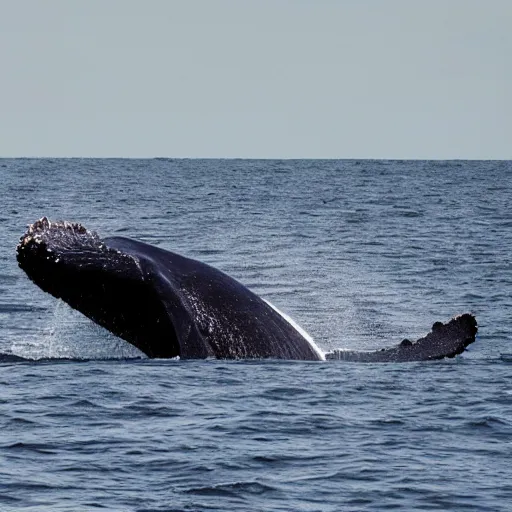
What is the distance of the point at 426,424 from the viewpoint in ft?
41.8

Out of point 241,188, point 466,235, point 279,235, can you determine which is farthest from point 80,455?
point 241,188

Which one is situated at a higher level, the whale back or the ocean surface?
the whale back

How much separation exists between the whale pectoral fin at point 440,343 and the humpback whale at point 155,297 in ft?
0.06

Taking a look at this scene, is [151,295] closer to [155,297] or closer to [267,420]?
[155,297]

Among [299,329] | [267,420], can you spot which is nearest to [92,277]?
[267,420]

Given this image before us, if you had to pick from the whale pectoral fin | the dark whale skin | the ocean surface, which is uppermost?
the dark whale skin

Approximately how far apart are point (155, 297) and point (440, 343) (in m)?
3.17

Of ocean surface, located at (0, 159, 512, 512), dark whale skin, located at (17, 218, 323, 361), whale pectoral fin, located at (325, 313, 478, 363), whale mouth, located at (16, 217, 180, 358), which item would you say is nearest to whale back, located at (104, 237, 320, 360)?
dark whale skin, located at (17, 218, 323, 361)

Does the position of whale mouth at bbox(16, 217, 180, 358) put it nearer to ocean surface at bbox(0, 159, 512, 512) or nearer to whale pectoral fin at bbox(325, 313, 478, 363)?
ocean surface at bbox(0, 159, 512, 512)

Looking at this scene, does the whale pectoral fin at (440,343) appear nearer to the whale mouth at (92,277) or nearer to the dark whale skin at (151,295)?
the dark whale skin at (151,295)

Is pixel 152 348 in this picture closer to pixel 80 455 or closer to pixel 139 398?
pixel 139 398

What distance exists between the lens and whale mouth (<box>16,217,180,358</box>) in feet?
40.1

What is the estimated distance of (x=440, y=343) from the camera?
46.8 feet

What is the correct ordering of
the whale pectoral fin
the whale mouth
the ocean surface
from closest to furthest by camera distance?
1. the ocean surface
2. the whale mouth
3. the whale pectoral fin
